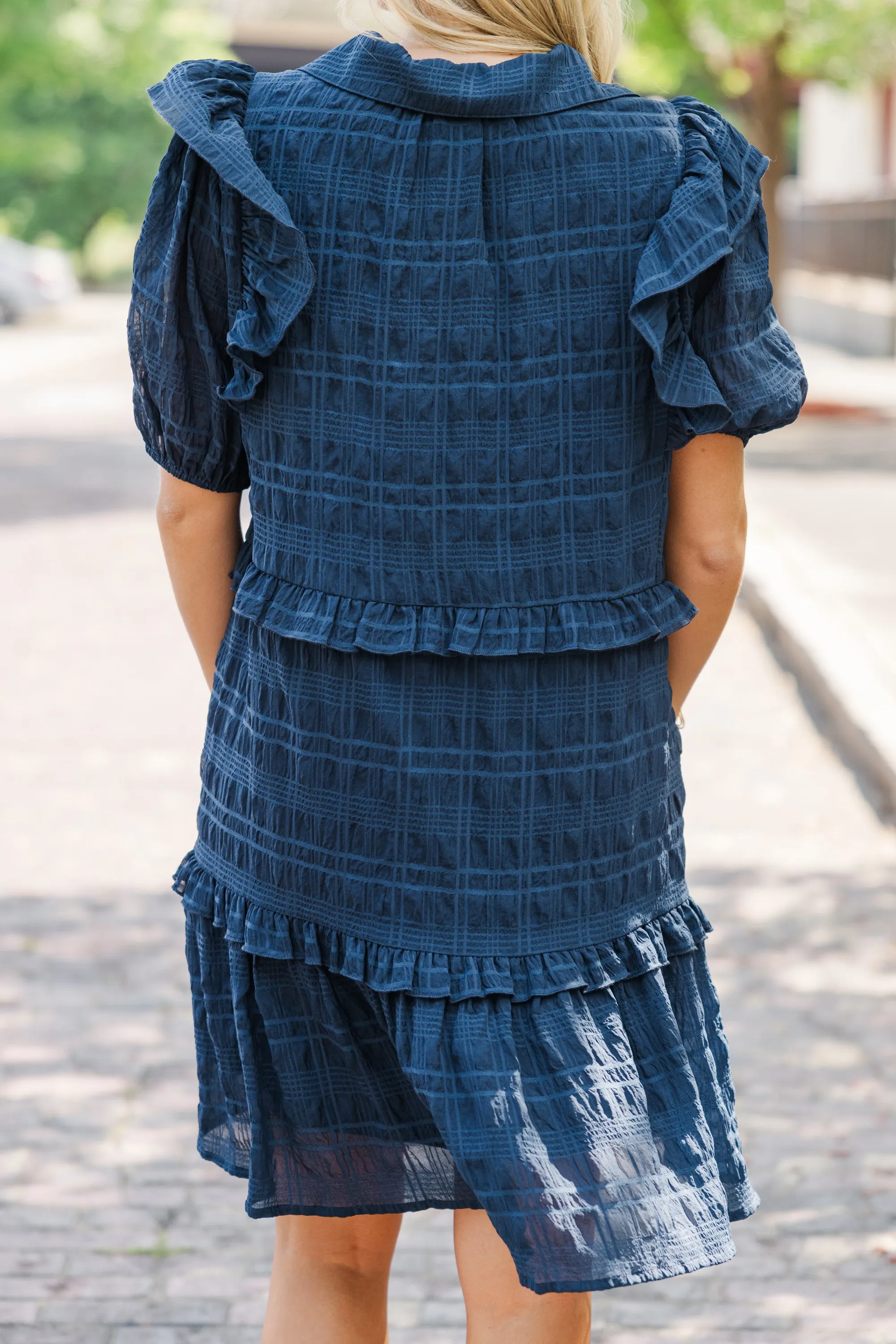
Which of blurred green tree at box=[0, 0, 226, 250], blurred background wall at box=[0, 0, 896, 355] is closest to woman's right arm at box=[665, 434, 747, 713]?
blurred background wall at box=[0, 0, 896, 355]

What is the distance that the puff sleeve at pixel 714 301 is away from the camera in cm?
167

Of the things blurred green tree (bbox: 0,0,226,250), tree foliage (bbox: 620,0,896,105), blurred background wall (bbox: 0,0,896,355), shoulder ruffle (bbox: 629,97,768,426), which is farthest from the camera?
blurred green tree (bbox: 0,0,226,250)

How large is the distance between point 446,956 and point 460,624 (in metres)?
0.34

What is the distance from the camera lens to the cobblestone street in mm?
3059

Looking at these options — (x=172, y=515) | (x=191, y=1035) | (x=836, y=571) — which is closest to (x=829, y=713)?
(x=836, y=571)

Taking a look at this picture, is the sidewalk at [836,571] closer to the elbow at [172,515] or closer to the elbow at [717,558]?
the elbow at [717,558]

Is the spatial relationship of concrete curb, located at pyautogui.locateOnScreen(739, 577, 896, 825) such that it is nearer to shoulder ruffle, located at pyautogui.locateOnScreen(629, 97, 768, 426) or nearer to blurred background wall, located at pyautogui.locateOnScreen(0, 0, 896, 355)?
shoulder ruffle, located at pyautogui.locateOnScreen(629, 97, 768, 426)

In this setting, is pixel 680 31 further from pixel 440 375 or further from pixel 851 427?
pixel 440 375

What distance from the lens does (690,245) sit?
5.47 ft

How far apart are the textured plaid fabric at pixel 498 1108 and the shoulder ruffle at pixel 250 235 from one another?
2.11 feet

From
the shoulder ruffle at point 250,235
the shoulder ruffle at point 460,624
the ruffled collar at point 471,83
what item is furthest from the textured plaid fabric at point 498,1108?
the ruffled collar at point 471,83

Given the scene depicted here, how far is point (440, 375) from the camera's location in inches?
66.4

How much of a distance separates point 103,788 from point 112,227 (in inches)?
1913

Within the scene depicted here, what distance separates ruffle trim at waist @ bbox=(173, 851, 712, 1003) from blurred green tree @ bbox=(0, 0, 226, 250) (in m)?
21.8
